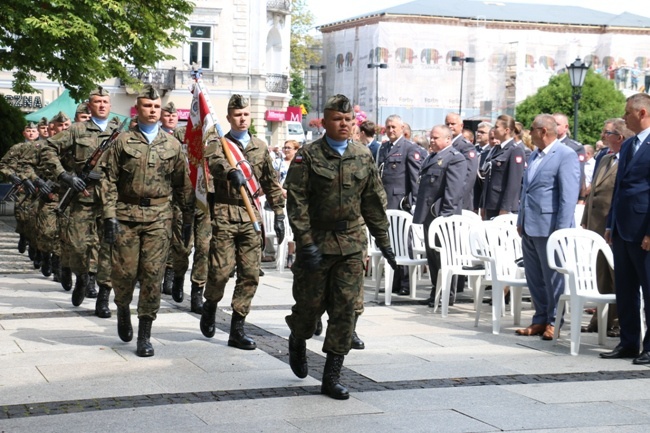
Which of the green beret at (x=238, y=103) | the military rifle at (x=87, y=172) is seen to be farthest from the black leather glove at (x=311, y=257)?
the military rifle at (x=87, y=172)

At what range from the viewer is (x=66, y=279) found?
13523mm

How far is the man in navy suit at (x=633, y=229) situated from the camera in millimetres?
9383

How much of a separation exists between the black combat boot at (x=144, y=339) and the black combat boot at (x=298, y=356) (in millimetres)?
1485

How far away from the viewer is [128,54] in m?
25.0

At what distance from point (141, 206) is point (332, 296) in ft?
7.44

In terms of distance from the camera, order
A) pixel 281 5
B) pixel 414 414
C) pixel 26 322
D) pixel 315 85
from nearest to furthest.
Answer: pixel 414 414 → pixel 26 322 → pixel 281 5 → pixel 315 85

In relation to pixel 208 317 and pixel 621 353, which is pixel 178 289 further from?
pixel 621 353

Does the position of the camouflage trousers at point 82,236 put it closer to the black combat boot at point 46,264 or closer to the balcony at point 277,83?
the black combat boot at point 46,264

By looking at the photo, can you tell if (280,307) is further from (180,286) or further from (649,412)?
(649,412)

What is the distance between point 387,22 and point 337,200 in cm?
7021

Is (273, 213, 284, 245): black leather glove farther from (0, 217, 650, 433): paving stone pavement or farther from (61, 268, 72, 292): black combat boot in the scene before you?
(61, 268, 72, 292): black combat boot

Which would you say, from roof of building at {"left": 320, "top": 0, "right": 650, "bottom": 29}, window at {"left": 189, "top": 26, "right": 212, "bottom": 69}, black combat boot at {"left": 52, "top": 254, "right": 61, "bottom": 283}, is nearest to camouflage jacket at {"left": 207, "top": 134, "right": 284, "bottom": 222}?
black combat boot at {"left": 52, "top": 254, "right": 61, "bottom": 283}

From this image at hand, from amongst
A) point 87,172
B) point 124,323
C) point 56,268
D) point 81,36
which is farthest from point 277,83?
point 124,323

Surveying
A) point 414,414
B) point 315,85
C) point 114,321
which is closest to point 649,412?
point 414,414
